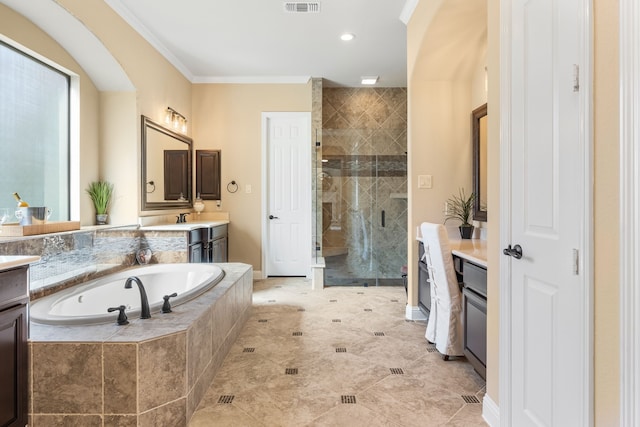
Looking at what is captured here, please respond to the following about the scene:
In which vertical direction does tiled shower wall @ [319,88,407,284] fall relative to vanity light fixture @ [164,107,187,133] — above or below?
below

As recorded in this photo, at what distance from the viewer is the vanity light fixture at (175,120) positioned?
409 cm

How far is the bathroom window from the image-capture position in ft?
8.20

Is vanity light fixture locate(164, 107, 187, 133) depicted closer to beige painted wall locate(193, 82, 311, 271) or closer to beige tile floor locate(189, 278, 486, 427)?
beige painted wall locate(193, 82, 311, 271)

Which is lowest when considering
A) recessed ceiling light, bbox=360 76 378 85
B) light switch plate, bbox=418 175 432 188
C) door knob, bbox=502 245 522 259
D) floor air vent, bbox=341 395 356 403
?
floor air vent, bbox=341 395 356 403

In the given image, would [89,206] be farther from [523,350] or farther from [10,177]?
[523,350]

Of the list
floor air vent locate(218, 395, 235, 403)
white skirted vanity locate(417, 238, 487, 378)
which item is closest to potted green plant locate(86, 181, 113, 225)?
floor air vent locate(218, 395, 235, 403)

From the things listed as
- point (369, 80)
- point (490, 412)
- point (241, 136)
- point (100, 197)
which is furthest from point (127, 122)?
point (490, 412)

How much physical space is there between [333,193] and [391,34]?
208 centimetres

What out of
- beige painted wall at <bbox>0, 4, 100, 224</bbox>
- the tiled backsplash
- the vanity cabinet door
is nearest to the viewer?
the vanity cabinet door

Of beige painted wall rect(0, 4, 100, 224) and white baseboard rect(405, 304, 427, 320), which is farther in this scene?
white baseboard rect(405, 304, 427, 320)

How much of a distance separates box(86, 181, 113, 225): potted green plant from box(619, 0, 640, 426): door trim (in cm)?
380

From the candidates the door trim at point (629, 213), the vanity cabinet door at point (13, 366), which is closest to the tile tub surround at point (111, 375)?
the vanity cabinet door at point (13, 366)

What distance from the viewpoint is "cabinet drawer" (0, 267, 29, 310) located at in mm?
1422

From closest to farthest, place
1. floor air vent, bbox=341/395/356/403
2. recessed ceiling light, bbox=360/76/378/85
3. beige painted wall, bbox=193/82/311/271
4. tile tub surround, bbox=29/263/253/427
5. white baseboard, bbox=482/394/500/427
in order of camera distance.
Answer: tile tub surround, bbox=29/263/253/427
white baseboard, bbox=482/394/500/427
floor air vent, bbox=341/395/356/403
recessed ceiling light, bbox=360/76/378/85
beige painted wall, bbox=193/82/311/271
